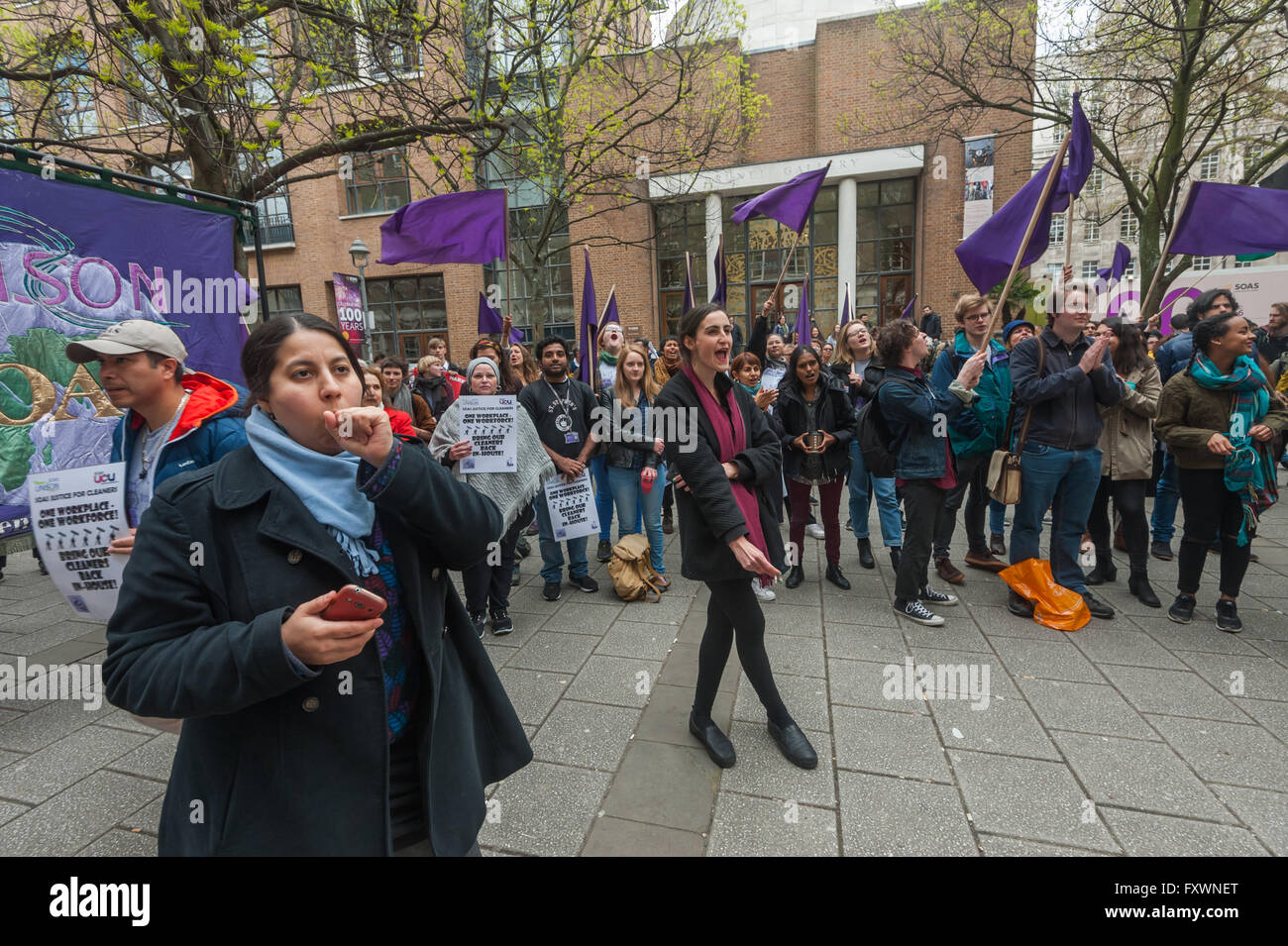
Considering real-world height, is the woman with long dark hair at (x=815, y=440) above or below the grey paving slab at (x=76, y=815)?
above

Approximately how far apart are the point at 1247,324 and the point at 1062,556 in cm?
190

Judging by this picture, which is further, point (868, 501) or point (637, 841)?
point (868, 501)

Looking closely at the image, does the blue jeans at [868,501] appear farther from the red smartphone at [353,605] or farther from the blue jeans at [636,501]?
the red smartphone at [353,605]

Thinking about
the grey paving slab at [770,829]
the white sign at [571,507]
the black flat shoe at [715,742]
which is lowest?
the grey paving slab at [770,829]

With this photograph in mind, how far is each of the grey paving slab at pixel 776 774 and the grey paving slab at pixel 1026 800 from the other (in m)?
0.57

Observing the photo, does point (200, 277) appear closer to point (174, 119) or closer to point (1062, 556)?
point (174, 119)

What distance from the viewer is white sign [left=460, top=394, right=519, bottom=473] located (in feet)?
14.5

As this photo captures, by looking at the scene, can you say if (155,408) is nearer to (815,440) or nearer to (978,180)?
(815,440)

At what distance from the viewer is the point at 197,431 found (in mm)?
2391

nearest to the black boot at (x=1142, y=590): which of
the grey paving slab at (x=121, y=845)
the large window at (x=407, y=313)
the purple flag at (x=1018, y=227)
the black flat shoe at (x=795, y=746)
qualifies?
the purple flag at (x=1018, y=227)

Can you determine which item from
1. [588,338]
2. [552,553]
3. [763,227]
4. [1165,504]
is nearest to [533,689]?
[552,553]

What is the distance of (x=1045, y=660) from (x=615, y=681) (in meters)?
2.72

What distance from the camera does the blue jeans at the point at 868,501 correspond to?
545cm

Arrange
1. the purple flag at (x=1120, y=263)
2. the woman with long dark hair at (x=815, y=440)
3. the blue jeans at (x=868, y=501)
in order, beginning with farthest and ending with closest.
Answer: the purple flag at (x=1120, y=263) < the blue jeans at (x=868, y=501) < the woman with long dark hair at (x=815, y=440)
